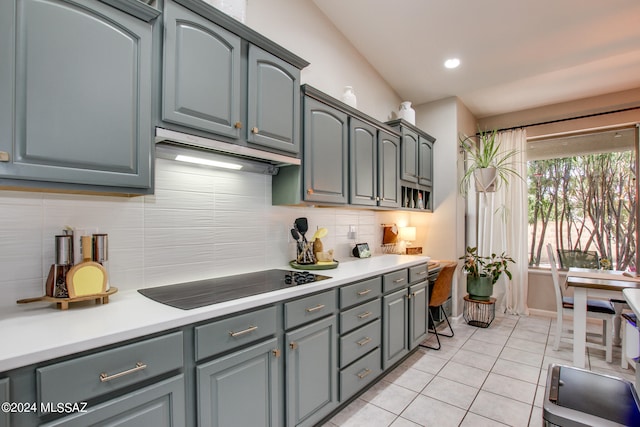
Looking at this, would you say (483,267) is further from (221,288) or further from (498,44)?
(221,288)

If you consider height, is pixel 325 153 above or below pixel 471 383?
above

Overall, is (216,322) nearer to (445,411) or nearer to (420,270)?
(445,411)

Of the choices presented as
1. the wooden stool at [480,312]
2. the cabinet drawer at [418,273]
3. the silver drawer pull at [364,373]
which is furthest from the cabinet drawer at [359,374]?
the wooden stool at [480,312]

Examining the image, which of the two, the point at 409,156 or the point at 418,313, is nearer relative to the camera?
the point at 418,313

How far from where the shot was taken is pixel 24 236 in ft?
4.25

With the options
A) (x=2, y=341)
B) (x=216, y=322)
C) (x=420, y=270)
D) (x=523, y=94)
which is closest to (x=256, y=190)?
(x=216, y=322)

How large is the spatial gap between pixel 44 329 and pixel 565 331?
4.71 meters

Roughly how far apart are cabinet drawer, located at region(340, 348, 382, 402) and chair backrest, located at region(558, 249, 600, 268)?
11.4 feet

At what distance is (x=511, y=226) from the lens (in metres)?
4.34

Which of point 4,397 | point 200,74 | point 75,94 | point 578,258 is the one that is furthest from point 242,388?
point 578,258

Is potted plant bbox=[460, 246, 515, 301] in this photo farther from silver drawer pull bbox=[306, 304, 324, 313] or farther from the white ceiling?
silver drawer pull bbox=[306, 304, 324, 313]

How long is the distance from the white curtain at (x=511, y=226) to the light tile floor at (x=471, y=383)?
30.5 inches

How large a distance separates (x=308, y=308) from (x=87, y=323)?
1.02m

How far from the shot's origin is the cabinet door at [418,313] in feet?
9.25
